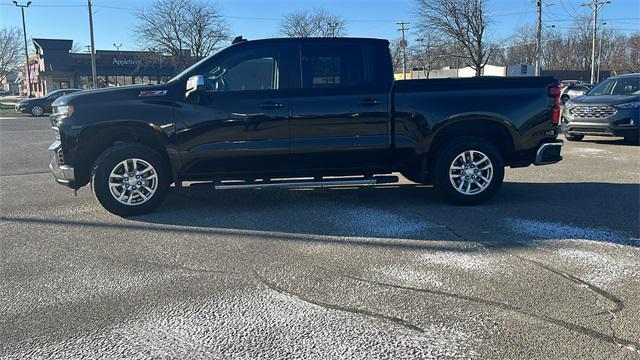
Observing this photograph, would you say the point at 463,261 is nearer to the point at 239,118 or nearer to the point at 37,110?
the point at 239,118

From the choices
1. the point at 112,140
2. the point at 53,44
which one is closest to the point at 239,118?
the point at 112,140

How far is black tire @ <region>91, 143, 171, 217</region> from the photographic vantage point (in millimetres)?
5895

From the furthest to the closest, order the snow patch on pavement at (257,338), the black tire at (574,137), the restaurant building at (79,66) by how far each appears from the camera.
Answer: the restaurant building at (79,66) → the black tire at (574,137) → the snow patch on pavement at (257,338)

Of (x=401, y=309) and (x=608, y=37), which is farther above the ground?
(x=608, y=37)

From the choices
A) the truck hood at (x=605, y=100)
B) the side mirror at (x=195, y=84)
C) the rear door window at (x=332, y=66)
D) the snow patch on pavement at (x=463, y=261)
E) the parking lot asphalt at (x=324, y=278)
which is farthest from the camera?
the truck hood at (x=605, y=100)

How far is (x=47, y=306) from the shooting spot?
367cm

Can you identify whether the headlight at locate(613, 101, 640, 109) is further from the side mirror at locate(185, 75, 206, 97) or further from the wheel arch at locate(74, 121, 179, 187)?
the wheel arch at locate(74, 121, 179, 187)

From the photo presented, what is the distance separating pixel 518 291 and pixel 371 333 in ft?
4.21

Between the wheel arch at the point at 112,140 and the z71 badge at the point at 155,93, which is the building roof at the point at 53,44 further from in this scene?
the z71 badge at the point at 155,93

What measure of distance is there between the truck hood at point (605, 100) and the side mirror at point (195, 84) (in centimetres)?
1015

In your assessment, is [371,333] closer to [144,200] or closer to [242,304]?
[242,304]

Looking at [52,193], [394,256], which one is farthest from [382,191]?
[52,193]

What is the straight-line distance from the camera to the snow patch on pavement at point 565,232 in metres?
5.06

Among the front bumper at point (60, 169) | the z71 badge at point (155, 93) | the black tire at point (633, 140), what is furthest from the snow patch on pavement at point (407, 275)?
the black tire at point (633, 140)
